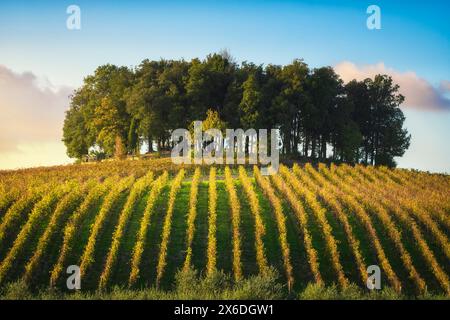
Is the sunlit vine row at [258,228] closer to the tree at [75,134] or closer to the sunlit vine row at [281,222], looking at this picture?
the sunlit vine row at [281,222]

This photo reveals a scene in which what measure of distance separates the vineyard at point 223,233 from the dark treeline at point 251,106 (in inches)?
877

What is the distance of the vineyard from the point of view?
22312 millimetres

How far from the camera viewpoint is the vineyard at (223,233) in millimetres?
22312

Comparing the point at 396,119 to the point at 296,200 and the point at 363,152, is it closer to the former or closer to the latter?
the point at 363,152

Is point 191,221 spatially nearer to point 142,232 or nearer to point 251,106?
point 142,232

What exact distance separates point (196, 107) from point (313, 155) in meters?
16.5

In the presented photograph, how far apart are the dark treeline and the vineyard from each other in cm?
2227

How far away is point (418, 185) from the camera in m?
39.1

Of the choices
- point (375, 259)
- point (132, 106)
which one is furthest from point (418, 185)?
point (132, 106)

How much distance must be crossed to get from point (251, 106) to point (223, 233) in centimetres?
3174

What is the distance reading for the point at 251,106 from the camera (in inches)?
2232

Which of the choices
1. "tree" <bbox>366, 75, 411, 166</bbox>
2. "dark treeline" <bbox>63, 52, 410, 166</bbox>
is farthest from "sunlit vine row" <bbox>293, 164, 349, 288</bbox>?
"tree" <bbox>366, 75, 411, 166</bbox>

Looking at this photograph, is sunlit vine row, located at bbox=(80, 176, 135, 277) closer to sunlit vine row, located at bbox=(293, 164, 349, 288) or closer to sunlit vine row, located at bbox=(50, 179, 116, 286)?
sunlit vine row, located at bbox=(50, 179, 116, 286)

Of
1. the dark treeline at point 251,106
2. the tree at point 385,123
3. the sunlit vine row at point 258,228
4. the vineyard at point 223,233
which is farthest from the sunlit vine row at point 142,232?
the tree at point 385,123
